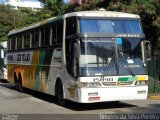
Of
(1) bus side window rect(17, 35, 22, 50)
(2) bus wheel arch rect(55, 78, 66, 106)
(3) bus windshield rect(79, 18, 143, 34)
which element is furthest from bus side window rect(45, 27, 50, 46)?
(1) bus side window rect(17, 35, 22, 50)

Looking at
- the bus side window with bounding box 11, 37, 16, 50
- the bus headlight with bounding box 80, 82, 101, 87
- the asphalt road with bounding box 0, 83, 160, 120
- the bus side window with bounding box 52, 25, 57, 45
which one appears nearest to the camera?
the asphalt road with bounding box 0, 83, 160, 120

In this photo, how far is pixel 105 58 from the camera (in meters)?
14.2

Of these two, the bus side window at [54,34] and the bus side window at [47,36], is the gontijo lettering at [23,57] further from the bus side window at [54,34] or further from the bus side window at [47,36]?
the bus side window at [54,34]

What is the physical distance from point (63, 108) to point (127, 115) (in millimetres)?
2986

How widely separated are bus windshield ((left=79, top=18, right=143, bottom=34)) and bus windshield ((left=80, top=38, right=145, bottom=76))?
346mm

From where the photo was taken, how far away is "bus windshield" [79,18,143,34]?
14.4 metres

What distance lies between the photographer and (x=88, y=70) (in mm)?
13938

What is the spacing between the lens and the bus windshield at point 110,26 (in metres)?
14.4

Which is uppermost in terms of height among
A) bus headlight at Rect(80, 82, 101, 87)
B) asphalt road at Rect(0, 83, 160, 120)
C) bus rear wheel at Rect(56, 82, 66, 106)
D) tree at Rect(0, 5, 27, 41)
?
tree at Rect(0, 5, 27, 41)

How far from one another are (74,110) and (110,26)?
10.1 ft

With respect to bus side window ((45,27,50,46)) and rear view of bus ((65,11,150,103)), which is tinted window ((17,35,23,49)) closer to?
bus side window ((45,27,50,46))

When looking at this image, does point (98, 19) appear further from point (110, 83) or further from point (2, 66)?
point (2, 66)

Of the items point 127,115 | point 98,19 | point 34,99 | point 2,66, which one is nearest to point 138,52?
point 98,19

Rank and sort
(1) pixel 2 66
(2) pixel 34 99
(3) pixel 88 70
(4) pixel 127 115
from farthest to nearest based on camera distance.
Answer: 1. (1) pixel 2 66
2. (2) pixel 34 99
3. (3) pixel 88 70
4. (4) pixel 127 115
